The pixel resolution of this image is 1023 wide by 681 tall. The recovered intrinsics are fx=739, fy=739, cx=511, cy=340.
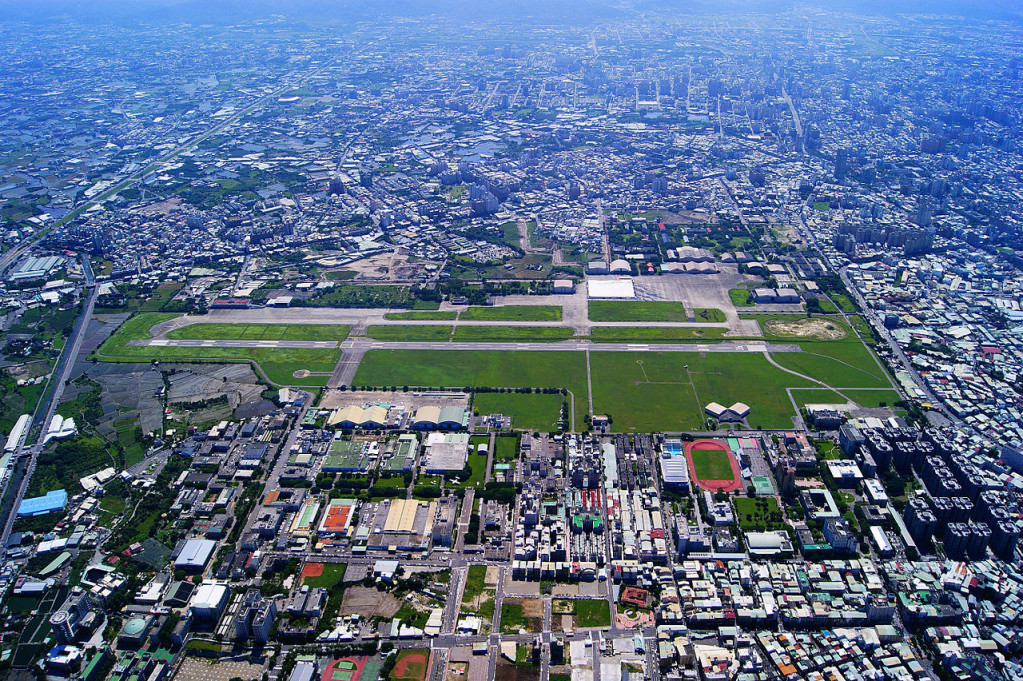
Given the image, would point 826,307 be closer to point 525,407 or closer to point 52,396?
point 525,407

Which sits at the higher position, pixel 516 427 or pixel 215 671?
pixel 215 671

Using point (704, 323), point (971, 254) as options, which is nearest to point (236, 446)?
point (704, 323)

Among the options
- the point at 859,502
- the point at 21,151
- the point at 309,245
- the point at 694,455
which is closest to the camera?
the point at 859,502

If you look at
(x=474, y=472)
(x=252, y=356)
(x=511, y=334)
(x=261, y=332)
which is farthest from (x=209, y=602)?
(x=511, y=334)

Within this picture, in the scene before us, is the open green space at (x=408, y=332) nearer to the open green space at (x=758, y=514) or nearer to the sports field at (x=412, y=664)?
the open green space at (x=758, y=514)

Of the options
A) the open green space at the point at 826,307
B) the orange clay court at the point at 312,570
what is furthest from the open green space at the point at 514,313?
the orange clay court at the point at 312,570

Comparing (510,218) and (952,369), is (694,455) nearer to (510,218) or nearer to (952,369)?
(952,369)
